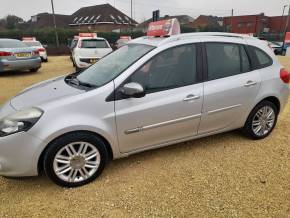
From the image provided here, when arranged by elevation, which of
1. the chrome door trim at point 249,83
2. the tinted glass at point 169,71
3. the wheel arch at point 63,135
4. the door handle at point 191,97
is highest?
the tinted glass at point 169,71

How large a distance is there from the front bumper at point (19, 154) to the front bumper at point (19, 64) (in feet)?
28.5

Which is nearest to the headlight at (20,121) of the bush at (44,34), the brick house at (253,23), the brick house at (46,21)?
the bush at (44,34)

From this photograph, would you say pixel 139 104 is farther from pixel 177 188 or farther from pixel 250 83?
pixel 250 83

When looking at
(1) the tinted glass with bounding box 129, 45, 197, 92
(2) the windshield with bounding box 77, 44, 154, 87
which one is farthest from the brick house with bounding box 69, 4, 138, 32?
(1) the tinted glass with bounding box 129, 45, 197, 92

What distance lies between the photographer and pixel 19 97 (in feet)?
11.8

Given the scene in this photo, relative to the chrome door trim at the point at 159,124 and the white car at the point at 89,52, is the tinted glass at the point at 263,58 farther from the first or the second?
the white car at the point at 89,52

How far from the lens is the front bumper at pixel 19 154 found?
2.86m

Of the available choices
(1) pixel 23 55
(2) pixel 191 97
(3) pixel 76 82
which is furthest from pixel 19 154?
(1) pixel 23 55

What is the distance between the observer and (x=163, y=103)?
3.37m

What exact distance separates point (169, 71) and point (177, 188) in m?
1.39

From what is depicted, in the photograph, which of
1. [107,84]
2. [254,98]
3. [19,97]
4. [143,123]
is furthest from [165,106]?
[19,97]

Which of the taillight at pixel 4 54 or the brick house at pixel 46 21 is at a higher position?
the brick house at pixel 46 21

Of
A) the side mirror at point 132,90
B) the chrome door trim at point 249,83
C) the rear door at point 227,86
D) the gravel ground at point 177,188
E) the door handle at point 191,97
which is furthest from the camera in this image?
the chrome door trim at point 249,83

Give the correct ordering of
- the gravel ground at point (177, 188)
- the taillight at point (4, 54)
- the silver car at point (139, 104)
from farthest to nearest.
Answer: the taillight at point (4, 54)
the silver car at point (139, 104)
the gravel ground at point (177, 188)
